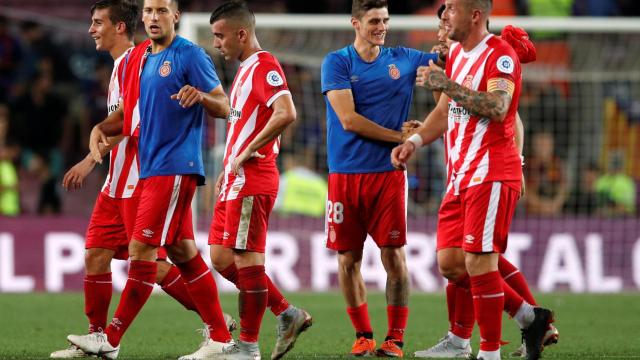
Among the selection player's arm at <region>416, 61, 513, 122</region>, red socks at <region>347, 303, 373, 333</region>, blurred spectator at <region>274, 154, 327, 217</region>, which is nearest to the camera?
player's arm at <region>416, 61, 513, 122</region>

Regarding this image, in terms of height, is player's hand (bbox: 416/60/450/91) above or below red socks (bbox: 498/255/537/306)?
above

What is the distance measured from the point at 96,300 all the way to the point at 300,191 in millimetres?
7365

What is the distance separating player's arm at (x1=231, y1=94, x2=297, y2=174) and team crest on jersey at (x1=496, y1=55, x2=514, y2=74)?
4.23ft

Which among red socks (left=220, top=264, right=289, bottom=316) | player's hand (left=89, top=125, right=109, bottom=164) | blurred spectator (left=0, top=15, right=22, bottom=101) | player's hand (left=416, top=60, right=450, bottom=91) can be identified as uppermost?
blurred spectator (left=0, top=15, right=22, bottom=101)

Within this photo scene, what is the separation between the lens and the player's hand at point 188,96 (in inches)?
271

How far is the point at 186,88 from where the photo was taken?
691 cm

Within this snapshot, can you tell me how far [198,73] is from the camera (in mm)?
7195

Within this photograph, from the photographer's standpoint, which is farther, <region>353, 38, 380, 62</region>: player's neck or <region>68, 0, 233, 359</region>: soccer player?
<region>353, 38, 380, 62</region>: player's neck

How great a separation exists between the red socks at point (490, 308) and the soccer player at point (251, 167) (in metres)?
1.22

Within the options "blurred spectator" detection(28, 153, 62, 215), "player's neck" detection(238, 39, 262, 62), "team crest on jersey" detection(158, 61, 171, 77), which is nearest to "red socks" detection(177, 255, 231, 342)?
"team crest on jersey" detection(158, 61, 171, 77)

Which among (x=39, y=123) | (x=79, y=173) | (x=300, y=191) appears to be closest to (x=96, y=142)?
(x=79, y=173)

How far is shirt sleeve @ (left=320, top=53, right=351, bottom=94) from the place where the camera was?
7.89 m

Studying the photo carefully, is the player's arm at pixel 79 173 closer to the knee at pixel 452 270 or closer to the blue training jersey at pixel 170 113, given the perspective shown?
the blue training jersey at pixel 170 113

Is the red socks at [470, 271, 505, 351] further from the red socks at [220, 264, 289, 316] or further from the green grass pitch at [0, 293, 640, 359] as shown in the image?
the red socks at [220, 264, 289, 316]
